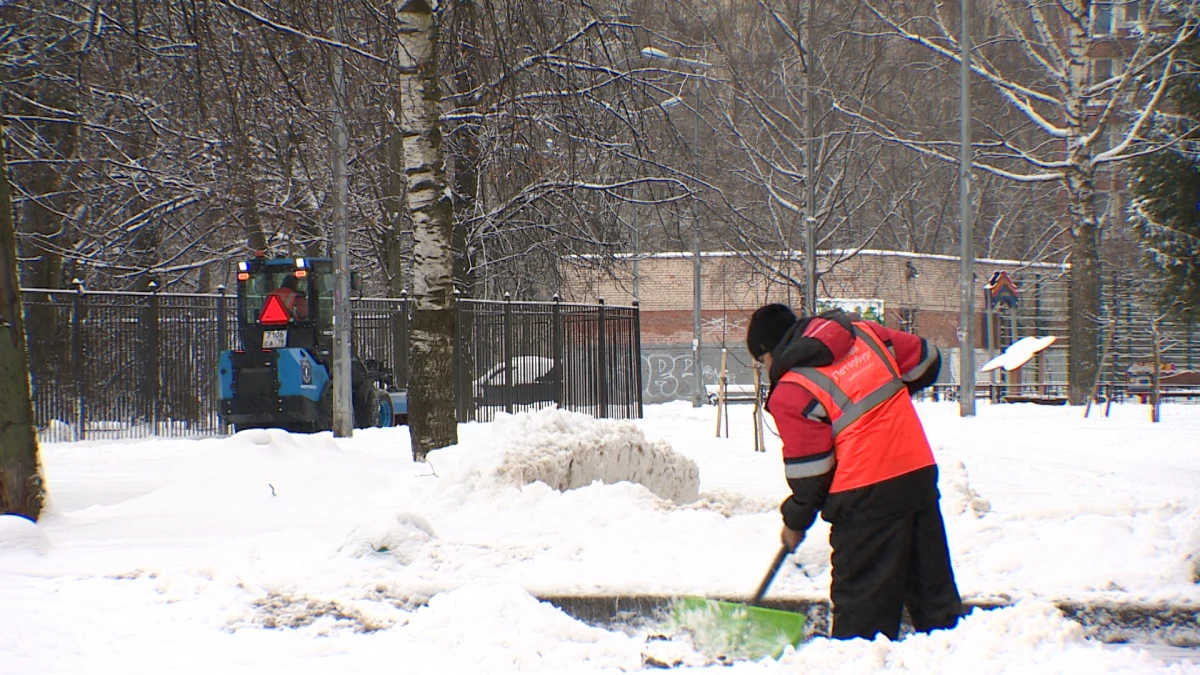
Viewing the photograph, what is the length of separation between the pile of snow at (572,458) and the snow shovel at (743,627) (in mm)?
2962

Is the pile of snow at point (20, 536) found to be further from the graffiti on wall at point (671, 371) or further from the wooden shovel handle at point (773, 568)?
the graffiti on wall at point (671, 371)

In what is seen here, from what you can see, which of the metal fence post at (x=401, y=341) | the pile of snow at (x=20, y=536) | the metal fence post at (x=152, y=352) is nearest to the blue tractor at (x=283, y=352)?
the metal fence post at (x=152, y=352)

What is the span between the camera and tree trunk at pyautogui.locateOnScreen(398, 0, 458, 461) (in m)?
9.98

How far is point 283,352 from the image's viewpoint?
15820mm

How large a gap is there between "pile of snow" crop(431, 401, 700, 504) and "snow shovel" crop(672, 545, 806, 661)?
2962 millimetres

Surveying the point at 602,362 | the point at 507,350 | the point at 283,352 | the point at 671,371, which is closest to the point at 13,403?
the point at 283,352

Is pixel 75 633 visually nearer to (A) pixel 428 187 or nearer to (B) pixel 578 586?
(B) pixel 578 586

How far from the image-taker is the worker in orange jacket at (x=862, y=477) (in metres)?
4.26

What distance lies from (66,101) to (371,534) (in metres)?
13.7

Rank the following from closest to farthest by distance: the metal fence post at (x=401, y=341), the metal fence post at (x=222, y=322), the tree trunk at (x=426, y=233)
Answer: the tree trunk at (x=426, y=233) < the metal fence post at (x=222, y=322) < the metal fence post at (x=401, y=341)

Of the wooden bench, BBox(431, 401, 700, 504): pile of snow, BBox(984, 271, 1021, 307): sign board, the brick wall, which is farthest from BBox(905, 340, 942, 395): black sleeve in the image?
the brick wall

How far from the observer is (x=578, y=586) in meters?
6.24

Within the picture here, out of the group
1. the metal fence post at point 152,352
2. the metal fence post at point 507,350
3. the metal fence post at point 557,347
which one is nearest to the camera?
the metal fence post at point 152,352

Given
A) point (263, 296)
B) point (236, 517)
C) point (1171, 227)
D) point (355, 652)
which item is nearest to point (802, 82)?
point (1171, 227)
